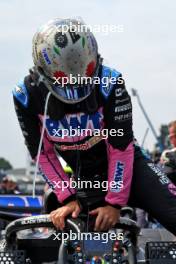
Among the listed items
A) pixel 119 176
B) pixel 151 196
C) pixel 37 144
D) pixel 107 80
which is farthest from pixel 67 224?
pixel 107 80

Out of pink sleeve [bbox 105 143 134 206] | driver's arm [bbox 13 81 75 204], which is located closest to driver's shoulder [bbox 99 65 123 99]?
pink sleeve [bbox 105 143 134 206]

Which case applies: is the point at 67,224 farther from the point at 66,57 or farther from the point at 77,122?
the point at 66,57

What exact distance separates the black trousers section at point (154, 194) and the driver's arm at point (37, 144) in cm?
48

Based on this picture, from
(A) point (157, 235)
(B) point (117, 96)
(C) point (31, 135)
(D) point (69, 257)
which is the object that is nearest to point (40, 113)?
(C) point (31, 135)

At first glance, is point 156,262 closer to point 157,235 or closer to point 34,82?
point 34,82

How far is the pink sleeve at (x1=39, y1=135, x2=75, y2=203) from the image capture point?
460cm

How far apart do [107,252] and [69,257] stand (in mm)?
210

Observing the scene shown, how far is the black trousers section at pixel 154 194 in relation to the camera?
4.38 m

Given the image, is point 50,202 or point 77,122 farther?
point 50,202

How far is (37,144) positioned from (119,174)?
66cm

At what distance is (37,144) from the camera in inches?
185

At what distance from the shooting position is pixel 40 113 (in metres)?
4.57

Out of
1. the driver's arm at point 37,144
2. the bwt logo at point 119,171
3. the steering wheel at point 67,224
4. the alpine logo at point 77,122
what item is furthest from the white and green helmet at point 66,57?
the steering wheel at point 67,224

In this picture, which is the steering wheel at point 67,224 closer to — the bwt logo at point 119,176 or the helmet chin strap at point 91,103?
the bwt logo at point 119,176
